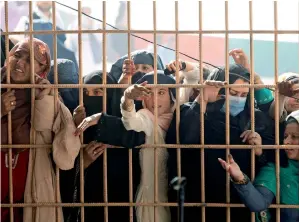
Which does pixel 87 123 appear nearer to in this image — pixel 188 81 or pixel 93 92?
pixel 93 92

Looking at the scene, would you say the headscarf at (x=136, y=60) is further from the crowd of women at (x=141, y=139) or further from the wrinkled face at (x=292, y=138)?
the wrinkled face at (x=292, y=138)

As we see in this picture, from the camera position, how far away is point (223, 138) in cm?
304

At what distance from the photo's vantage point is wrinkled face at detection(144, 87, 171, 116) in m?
3.04

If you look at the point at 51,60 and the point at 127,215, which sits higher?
the point at 51,60

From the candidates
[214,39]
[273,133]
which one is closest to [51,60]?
[214,39]

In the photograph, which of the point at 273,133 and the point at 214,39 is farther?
the point at 214,39

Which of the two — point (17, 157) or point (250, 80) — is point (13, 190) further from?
point (250, 80)

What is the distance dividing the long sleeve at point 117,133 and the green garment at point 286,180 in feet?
1.65

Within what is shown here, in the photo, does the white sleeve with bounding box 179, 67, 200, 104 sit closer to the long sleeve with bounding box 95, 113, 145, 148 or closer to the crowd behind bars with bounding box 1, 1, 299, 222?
the crowd behind bars with bounding box 1, 1, 299, 222

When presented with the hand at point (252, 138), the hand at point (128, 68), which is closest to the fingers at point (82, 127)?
the hand at point (128, 68)

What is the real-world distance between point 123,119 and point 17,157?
0.47 meters

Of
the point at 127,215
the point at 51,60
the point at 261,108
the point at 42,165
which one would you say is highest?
the point at 51,60

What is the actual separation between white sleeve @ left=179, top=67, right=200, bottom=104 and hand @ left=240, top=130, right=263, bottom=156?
276mm

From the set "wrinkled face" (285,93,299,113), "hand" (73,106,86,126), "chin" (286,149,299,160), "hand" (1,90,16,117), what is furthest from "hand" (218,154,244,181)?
"hand" (1,90,16,117)
